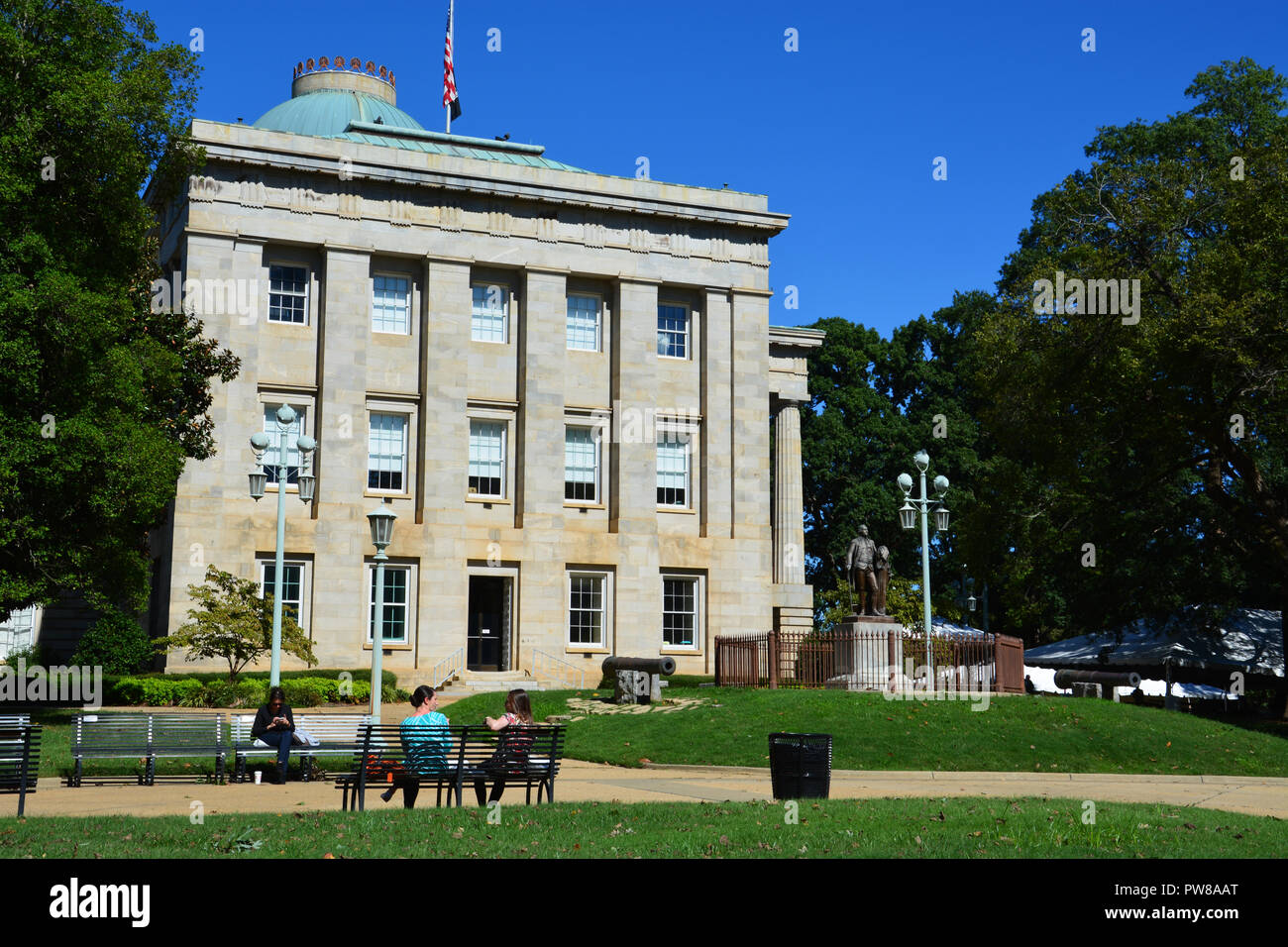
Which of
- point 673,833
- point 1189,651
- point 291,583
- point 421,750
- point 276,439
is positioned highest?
point 276,439

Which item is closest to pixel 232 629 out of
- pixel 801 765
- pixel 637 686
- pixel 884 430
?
pixel 637 686

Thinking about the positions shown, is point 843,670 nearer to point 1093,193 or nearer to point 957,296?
point 1093,193

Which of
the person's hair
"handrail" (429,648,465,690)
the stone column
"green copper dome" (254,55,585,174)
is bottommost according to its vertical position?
"handrail" (429,648,465,690)

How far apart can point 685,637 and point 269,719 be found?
26561 millimetres

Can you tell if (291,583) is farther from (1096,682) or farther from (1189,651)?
(1189,651)

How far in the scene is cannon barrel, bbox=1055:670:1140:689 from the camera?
35.7 meters

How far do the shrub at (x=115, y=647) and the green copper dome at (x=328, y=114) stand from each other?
66.7 ft

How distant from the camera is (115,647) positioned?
37656mm

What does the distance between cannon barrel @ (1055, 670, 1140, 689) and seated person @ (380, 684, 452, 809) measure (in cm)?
2570

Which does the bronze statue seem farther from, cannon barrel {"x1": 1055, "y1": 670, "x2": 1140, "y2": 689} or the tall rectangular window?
the tall rectangular window

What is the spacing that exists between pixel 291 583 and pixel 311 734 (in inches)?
804

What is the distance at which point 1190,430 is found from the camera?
34.3m

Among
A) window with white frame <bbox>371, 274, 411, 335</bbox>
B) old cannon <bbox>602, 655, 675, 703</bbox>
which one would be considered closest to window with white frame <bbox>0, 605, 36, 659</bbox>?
window with white frame <bbox>371, 274, 411, 335</bbox>
